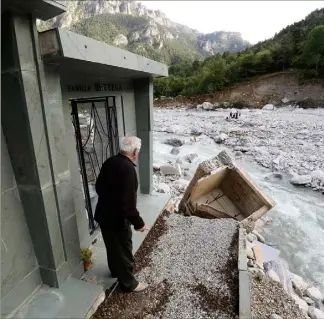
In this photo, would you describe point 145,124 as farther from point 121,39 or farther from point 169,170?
point 121,39

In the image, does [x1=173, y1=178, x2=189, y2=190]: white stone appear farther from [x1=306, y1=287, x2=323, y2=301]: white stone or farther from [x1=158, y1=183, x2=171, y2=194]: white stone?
[x1=306, y1=287, x2=323, y2=301]: white stone

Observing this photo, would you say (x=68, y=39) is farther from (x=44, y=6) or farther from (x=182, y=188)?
(x=182, y=188)

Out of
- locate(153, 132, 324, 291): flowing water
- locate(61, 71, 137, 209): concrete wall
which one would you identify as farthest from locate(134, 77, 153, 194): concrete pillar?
locate(153, 132, 324, 291): flowing water

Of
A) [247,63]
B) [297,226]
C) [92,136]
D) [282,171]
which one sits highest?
[247,63]

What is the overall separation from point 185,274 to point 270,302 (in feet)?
3.55

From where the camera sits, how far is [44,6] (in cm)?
209

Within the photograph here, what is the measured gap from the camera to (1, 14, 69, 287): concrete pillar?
7.24 ft

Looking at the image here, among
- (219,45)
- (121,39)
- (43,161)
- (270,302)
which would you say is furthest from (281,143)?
(219,45)

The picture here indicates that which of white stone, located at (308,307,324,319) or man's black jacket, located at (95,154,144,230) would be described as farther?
white stone, located at (308,307,324,319)

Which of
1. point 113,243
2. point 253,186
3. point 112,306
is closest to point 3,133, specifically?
point 113,243

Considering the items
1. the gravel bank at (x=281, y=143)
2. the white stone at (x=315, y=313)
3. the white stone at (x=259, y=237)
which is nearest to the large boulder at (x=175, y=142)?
the gravel bank at (x=281, y=143)

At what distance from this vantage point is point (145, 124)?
5.45 meters

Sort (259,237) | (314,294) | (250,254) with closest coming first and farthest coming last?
(314,294) → (250,254) → (259,237)

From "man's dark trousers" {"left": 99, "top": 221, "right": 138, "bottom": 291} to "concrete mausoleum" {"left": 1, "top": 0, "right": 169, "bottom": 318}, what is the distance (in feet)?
0.89
